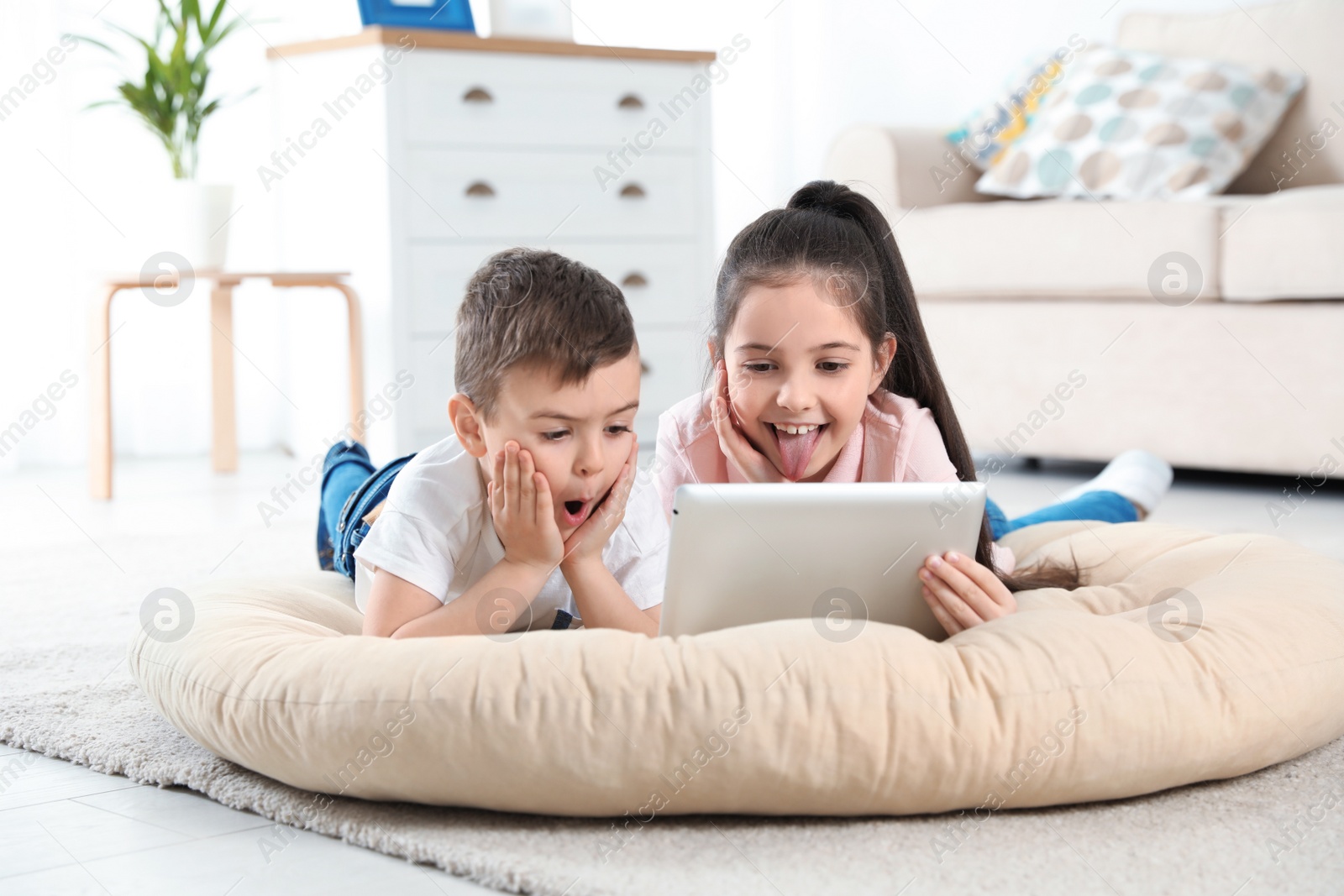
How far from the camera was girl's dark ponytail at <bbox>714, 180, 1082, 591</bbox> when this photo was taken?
1.45 meters

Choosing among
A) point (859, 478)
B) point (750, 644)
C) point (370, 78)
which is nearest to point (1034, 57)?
point (370, 78)

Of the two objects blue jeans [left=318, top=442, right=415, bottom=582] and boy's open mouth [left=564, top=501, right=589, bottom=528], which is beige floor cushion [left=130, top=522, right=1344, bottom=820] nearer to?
boy's open mouth [left=564, top=501, right=589, bottom=528]

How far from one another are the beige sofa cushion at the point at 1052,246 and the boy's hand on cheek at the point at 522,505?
1.86m

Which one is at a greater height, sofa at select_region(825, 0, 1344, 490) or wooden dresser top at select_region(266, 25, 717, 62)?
wooden dresser top at select_region(266, 25, 717, 62)

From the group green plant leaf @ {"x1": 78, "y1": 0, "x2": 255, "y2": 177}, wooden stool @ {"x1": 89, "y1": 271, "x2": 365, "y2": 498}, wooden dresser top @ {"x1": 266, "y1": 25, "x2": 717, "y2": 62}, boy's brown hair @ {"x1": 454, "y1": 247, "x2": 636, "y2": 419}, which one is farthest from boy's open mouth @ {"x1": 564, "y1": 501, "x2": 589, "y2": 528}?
green plant leaf @ {"x1": 78, "y1": 0, "x2": 255, "y2": 177}

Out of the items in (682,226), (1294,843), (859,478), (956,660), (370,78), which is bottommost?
(1294,843)

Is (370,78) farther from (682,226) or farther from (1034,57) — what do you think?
(1034,57)

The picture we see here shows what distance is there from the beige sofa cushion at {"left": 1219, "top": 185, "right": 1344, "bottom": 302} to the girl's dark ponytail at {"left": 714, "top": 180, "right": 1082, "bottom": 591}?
124 cm

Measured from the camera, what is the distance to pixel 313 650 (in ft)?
3.50

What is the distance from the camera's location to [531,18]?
10.7 feet

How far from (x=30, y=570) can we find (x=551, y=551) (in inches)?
48.9

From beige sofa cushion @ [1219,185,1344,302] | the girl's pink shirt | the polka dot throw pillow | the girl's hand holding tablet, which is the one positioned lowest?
the girl's hand holding tablet

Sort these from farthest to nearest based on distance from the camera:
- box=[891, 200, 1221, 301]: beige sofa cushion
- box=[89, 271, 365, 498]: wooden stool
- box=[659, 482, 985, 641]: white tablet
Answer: box=[89, 271, 365, 498]: wooden stool < box=[891, 200, 1221, 301]: beige sofa cushion < box=[659, 482, 985, 641]: white tablet

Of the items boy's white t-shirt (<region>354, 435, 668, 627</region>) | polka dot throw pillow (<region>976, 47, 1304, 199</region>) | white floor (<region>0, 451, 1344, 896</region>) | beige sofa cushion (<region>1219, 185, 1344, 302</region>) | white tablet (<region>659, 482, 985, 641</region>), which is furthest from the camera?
polka dot throw pillow (<region>976, 47, 1304, 199</region>)
